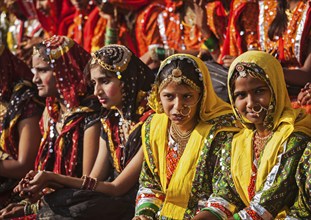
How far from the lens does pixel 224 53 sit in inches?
268

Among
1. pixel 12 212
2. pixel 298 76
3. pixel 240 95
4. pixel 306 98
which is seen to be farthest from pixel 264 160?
pixel 12 212

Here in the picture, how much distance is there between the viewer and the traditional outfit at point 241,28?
6742 millimetres

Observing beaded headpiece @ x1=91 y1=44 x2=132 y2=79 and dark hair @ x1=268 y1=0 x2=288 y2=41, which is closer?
beaded headpiece @ x1=91 y1=44 x2=132 y2=79

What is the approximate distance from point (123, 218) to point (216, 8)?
2160 mm

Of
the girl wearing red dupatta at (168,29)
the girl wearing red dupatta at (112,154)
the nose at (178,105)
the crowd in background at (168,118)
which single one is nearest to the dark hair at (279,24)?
the crowd in background at (168,118)

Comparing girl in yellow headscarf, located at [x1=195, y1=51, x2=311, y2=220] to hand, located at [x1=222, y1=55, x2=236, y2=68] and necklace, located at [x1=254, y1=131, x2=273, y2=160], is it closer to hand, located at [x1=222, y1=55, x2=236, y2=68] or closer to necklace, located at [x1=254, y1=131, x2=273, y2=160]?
necklace, located at [x1=254, y1=131, x2=273, y2=160]

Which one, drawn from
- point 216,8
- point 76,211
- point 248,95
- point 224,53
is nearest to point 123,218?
point 76,211

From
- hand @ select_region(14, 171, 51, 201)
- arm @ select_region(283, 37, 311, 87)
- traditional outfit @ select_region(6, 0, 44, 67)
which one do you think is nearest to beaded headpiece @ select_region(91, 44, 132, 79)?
hand @ select_region(14, 171, 51, 201)

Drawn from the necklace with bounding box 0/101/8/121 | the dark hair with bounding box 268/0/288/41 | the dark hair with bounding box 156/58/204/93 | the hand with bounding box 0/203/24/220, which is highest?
the dark hair with bounding box 268/0/288/41

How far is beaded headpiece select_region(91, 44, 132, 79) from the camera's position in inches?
228

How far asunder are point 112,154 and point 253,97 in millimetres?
1411

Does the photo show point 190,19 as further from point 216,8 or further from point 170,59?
point 170,59

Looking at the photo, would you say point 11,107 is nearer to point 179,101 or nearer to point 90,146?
point 90,146

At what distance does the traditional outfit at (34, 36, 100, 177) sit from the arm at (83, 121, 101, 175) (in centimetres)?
10
